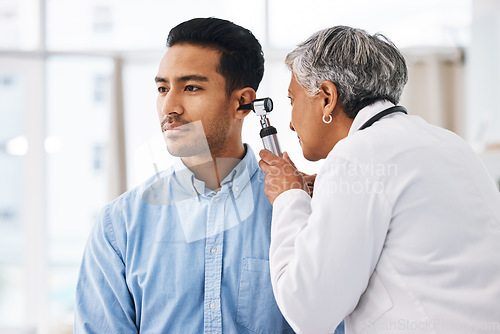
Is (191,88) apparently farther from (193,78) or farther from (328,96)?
(328,96)

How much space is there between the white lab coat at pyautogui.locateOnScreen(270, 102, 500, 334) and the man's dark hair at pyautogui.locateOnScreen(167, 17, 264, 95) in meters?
0.43

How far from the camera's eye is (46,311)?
309 centimetres

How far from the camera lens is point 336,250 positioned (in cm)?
72

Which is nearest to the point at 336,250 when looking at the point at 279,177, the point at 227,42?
the point at 279,177

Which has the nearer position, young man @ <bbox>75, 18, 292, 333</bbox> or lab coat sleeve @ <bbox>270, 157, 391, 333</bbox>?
lab coat sleeve @ <bbox>270, 157, 391, 333</bbox>

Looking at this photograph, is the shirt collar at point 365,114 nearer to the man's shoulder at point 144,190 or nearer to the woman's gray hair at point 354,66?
the woman's gray hair at point 354,66

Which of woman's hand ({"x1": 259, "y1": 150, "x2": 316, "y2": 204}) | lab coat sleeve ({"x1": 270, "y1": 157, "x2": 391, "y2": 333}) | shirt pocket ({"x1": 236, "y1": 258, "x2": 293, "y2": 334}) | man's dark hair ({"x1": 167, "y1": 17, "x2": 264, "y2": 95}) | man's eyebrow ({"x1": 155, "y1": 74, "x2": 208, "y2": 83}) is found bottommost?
shirt pocket ({"x1": 236, "y1": 258, "x2": 293, "y2": 334})

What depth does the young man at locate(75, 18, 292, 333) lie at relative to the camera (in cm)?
98

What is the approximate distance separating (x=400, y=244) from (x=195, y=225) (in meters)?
0.48

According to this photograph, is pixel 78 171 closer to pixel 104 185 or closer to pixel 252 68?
pixel 104 185

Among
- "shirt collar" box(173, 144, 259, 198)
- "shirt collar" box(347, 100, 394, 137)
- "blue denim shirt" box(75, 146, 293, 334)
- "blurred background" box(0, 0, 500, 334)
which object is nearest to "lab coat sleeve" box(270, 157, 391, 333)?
"shirt collar" box(347, 100, 394, 137)

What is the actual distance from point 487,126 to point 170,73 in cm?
220

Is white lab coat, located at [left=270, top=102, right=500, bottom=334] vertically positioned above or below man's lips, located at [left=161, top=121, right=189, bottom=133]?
below

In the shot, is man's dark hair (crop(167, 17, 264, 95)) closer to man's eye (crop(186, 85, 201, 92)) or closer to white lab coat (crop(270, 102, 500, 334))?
man's eye (crop(186, 85, 201, 92))
